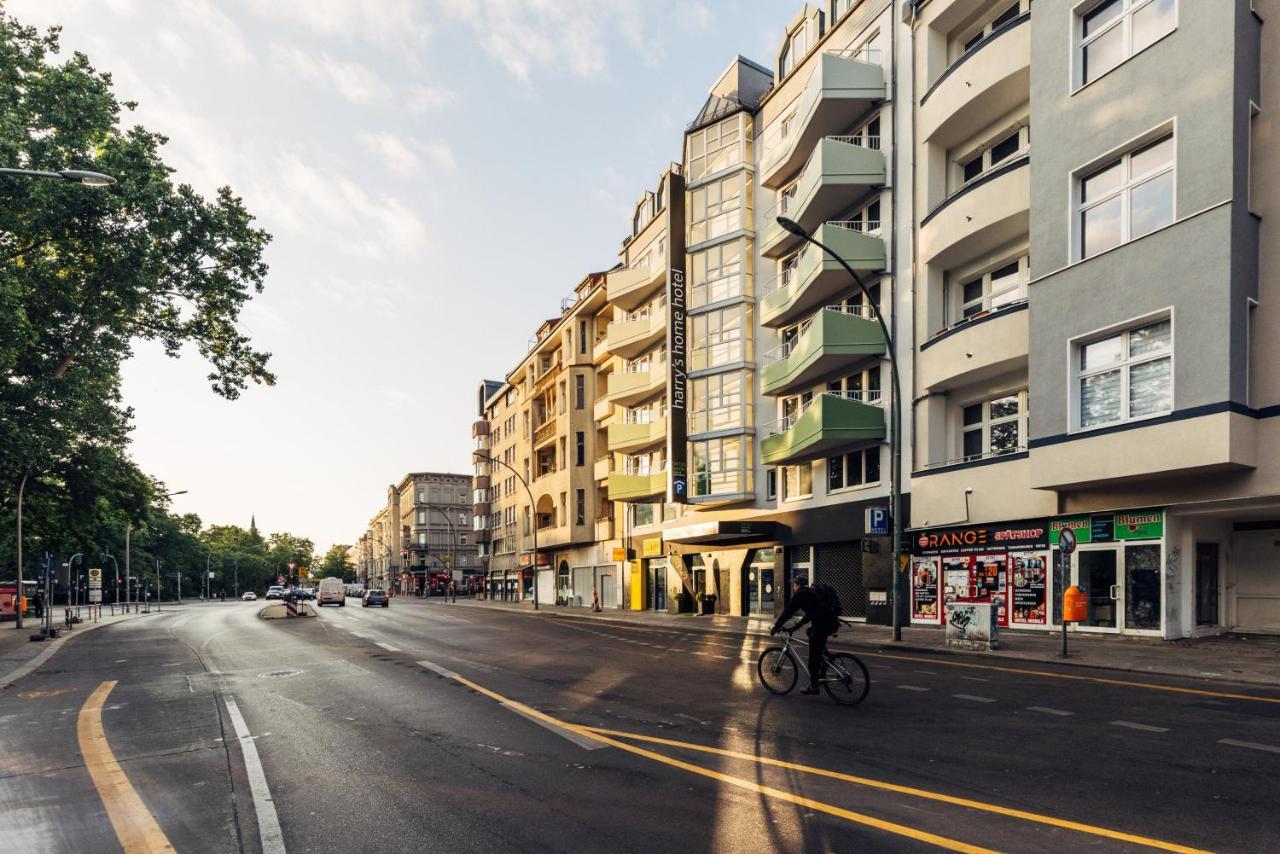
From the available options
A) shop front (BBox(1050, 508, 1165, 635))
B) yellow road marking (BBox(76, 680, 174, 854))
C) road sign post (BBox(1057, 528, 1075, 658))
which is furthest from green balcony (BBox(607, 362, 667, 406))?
yellow road marking (BBox(76, 680, 174, 854))

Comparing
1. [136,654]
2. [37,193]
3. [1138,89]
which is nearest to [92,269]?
[37,193]

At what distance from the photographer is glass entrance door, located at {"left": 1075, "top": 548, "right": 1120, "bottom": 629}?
18641 millimetres

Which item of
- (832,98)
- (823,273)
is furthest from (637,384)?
(832,98)

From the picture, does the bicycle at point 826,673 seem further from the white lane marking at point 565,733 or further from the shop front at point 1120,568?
the shop front at point 1120,568

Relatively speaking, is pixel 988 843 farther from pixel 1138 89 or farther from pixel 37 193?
pixel 37 193

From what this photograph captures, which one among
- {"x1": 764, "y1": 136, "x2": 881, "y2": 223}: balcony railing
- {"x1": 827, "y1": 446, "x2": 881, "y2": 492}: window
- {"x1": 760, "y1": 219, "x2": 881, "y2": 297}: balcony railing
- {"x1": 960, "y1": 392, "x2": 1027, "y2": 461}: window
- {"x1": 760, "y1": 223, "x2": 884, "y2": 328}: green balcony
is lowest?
{"x1": 827, "y1": 446, "x2": 881, "y2": 492}: window

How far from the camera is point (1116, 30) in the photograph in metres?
17.9

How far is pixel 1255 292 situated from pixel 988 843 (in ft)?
48.3

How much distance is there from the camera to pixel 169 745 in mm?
8758

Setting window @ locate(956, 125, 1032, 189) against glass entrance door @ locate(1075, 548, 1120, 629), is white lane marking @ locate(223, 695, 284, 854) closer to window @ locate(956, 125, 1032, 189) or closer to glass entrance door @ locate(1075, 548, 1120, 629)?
glass entrance door @ locate(1075, 548, 1120, 629)

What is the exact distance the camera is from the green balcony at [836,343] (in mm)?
26125

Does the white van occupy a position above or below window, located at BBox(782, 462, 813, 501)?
below

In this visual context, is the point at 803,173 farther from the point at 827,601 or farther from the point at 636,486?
the point at 827,601

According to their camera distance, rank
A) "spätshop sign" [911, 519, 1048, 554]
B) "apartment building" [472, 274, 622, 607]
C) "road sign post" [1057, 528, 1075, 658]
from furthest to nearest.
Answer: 1. "apartment building" [472, 274, 622, 607]
2. "spätshop sign" [911, 519, 1048, 554]
3. "road sign post" [1057, 528, 1075, 658]
